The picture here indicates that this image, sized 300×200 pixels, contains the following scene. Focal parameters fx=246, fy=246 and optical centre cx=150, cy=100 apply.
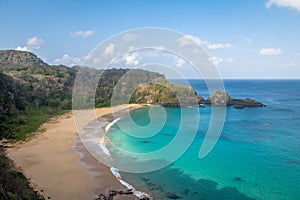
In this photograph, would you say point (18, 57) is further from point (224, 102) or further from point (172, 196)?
point (172, 196)

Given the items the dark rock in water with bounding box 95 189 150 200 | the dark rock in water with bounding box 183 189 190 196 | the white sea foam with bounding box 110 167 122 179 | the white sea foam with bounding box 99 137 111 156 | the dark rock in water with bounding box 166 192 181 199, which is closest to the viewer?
the dark rock in water with bounding box 95 189 150 200

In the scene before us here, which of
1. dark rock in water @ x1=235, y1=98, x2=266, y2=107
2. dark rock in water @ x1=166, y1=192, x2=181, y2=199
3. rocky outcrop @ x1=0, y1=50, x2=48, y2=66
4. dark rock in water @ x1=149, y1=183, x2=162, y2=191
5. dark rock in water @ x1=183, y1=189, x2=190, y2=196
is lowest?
dark rock in water @ x1=183, y1=189, x2=190, y2=196

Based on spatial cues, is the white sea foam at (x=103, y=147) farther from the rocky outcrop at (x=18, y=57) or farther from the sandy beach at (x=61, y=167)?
the rocky outcrop at (x=18, y=57)

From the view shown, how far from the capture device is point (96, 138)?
23984mm

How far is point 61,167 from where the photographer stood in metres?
16.3

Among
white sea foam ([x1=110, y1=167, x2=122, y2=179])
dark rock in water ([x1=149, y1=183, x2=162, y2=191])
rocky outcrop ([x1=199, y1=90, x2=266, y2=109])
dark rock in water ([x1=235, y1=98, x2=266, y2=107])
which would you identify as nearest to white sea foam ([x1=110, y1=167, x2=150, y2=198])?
white sea foam ([x1=110, y1=167, x2=122, y2=179])

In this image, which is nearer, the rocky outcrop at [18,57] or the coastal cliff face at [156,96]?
the coastal cliff face at [156,96]

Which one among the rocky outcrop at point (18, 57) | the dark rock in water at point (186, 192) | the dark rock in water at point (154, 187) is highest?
the rocky outcrop at point (18, 57)

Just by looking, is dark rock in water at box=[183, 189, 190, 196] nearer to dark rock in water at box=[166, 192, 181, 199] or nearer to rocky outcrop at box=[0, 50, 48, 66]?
dark rock in water at box=[166, 192, 181, 199]

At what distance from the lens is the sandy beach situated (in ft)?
42.6

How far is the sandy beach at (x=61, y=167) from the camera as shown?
12992mm

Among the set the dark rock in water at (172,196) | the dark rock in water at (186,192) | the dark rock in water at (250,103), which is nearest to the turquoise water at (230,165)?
the dark rock in water at (186,192)

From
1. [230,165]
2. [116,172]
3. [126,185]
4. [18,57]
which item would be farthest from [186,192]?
[18,57]

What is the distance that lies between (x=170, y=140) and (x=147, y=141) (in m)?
2.27
